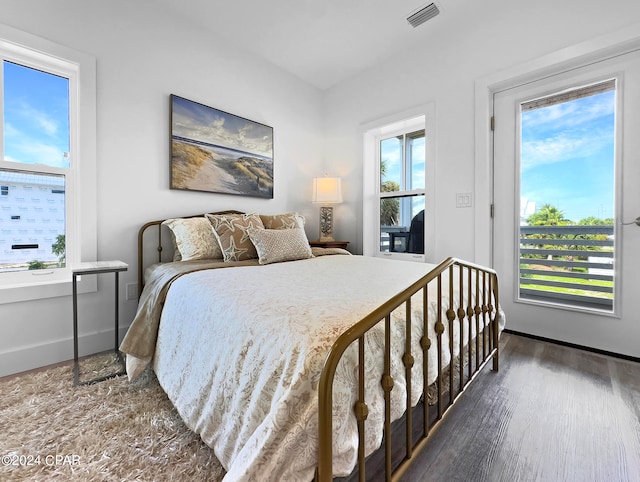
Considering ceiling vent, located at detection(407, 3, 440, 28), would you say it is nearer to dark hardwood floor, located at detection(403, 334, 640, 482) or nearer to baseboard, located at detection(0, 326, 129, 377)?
dark hardwood floor, located at detection(403, 334, 640, 482)

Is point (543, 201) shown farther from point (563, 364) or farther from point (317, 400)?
point (317, 400)

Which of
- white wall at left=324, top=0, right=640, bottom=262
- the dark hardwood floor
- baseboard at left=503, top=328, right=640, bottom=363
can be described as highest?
white wall at left=324, top=0, right=640, bottom=262

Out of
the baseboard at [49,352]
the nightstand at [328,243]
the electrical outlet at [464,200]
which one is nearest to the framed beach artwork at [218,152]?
the nightstand at [328,243]

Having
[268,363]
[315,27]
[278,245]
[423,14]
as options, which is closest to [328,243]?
[278,245]

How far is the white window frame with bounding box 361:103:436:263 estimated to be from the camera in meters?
2.87

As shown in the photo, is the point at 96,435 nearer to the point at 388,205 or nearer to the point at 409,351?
the point at 409,351

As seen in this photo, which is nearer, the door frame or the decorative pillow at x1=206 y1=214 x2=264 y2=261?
the decorative pillow at x1=206 y1=214 x2=264 y2=261

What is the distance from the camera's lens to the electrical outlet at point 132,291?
2.32 metres

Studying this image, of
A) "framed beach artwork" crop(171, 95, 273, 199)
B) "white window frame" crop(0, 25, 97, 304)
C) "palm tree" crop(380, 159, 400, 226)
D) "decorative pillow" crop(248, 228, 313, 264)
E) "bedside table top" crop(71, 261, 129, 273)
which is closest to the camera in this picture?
"bedside table top" crop(71, 261, 129, 273)

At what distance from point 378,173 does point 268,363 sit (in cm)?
309

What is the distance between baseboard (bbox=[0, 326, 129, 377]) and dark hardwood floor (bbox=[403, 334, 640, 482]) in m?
2.26

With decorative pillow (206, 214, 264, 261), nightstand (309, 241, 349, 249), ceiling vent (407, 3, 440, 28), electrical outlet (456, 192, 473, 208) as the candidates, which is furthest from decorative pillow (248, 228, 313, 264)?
ceiling vent (407, 3, 440, 28)

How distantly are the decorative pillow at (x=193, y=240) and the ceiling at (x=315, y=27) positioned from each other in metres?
1.78

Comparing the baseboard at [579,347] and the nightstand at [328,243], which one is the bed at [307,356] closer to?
the baseboard at [579,347]
